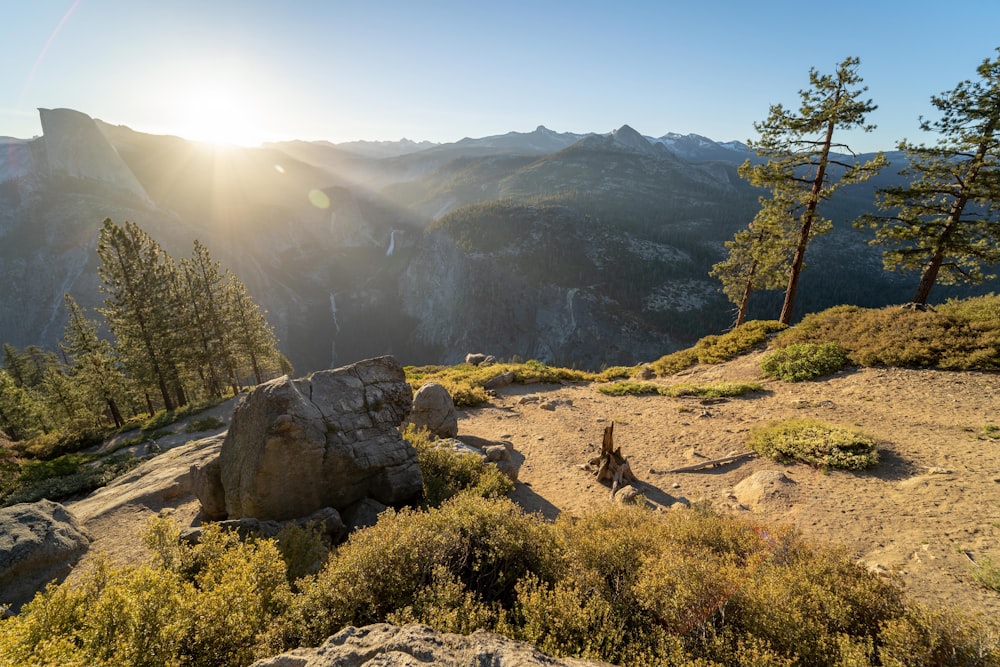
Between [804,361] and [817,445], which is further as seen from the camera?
[804,361]

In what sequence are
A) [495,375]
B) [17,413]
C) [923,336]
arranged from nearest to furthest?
[923,336] → [495,375] → [17,413]

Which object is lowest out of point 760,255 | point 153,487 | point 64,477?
point 64,477

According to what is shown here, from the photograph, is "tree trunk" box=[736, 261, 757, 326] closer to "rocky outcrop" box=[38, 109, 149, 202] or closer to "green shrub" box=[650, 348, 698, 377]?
"green shrub" box=[650, 348, 698, 377]

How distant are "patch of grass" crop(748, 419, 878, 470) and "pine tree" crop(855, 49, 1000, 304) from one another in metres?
12.1

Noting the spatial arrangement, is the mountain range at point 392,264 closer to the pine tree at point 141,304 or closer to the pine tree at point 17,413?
the pine tree at point 17,413

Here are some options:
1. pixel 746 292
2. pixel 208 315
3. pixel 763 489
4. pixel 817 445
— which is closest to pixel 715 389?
pixel 817 445

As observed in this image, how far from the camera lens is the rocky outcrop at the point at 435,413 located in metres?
14.6

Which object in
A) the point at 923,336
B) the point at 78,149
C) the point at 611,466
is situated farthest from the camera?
the point at 78,149

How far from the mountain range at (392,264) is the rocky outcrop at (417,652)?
303 ft

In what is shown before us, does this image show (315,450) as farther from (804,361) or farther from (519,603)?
(804,361)

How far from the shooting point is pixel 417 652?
338 centimetres

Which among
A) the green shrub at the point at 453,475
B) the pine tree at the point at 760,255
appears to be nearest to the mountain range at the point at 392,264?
the pine tree at the point at 760,255

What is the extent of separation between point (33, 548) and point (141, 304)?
88.1ft

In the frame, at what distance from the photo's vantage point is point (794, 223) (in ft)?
65.0
